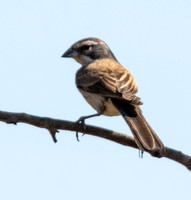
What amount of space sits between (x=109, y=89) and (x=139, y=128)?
100 centimetres

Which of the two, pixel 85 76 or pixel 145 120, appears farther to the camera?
pixel 85 76

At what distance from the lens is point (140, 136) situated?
18.5ft

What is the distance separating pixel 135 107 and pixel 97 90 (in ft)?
2.29

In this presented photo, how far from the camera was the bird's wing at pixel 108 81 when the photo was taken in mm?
6570

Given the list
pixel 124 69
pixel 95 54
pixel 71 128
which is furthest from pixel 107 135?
pixel 95 54

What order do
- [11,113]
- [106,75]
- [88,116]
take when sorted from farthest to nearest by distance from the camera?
[106,75] → [88,116] → [11,113]

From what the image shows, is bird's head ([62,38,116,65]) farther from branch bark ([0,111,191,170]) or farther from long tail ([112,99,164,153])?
branch bark ([0,111,191,170])

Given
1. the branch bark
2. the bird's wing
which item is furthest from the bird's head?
the branch bark

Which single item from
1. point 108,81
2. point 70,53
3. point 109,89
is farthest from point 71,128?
point 70,53

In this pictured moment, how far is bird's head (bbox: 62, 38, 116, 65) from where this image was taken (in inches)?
337

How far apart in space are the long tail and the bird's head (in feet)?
7.11

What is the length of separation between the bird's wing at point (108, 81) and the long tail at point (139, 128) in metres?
0.12

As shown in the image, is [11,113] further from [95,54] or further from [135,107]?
[95,54]

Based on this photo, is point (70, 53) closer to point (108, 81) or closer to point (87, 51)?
point (87, 51)
